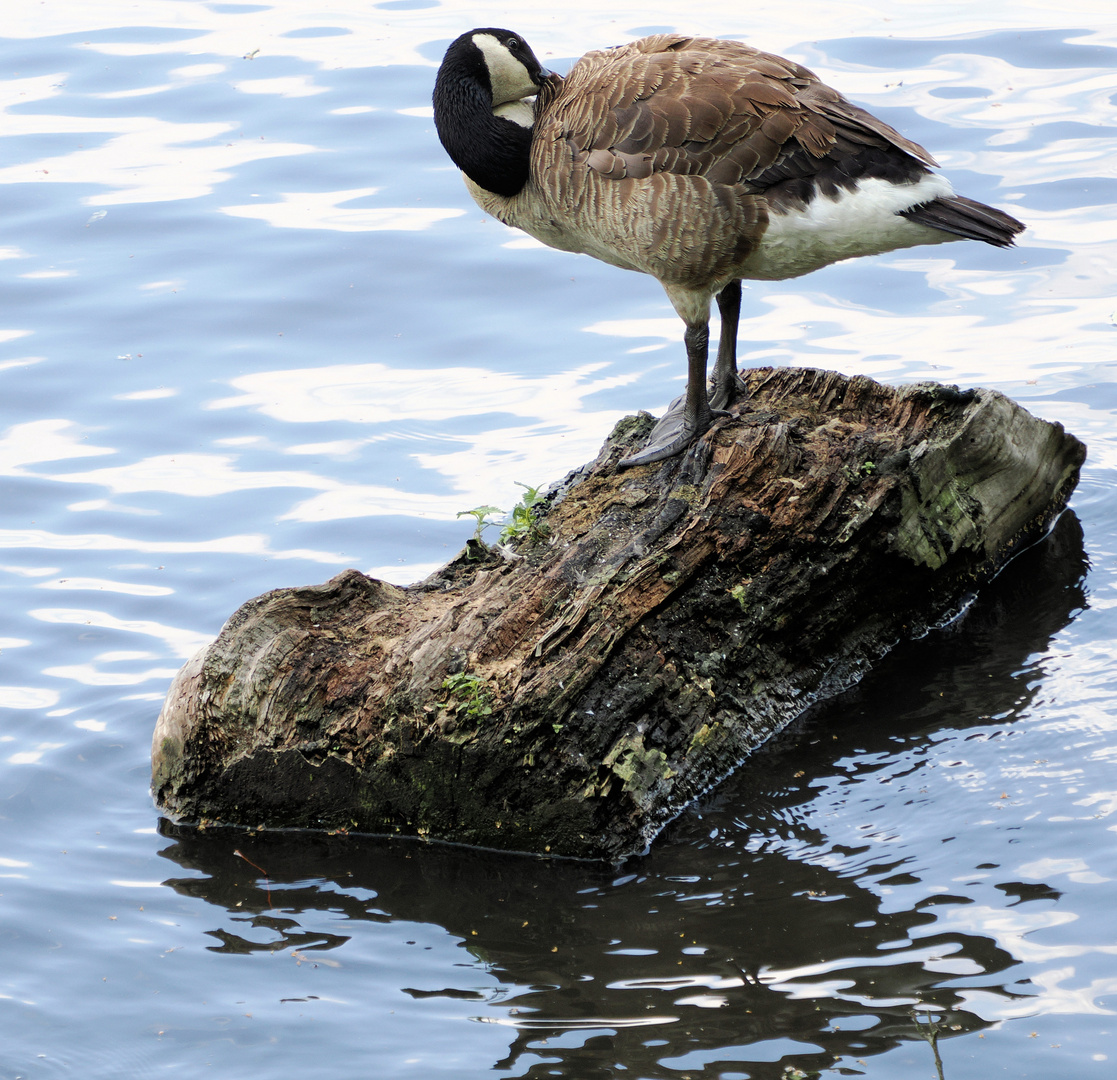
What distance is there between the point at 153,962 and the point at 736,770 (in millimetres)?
2518

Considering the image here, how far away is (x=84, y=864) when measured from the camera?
18.6ft

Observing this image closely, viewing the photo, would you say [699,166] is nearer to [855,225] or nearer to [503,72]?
[855,225]

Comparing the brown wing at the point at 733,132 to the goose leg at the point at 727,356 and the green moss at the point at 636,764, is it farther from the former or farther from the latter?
the green moss at the point at 636,764

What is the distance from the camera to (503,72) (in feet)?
21.2

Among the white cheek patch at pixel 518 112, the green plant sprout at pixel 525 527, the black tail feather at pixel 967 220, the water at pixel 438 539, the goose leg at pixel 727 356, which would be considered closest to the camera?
the water at pixel 438 539

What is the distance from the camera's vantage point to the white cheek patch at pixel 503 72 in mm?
6422

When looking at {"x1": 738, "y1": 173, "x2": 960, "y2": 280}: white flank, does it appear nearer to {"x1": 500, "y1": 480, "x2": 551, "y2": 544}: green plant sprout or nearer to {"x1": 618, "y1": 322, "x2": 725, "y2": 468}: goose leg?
{"x1": 618, "y1": 322, "x2": 725, "y2": 468}: goose leg

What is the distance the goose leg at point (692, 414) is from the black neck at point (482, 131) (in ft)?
3.87

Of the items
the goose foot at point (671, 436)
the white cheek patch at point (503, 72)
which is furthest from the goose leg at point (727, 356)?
the white cheek patch at point (503, 72)

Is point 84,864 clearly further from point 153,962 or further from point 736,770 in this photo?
point 736,770

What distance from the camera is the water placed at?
4648 mm

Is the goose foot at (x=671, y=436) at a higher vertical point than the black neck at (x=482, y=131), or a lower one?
lower

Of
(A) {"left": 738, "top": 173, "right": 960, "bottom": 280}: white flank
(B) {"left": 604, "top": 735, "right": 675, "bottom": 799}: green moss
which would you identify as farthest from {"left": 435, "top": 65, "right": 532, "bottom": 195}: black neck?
(B) {"left": 604, "top": 735, "right": 675, "bottom": 799}: green moss

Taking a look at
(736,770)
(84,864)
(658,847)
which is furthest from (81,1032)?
(736,770)
